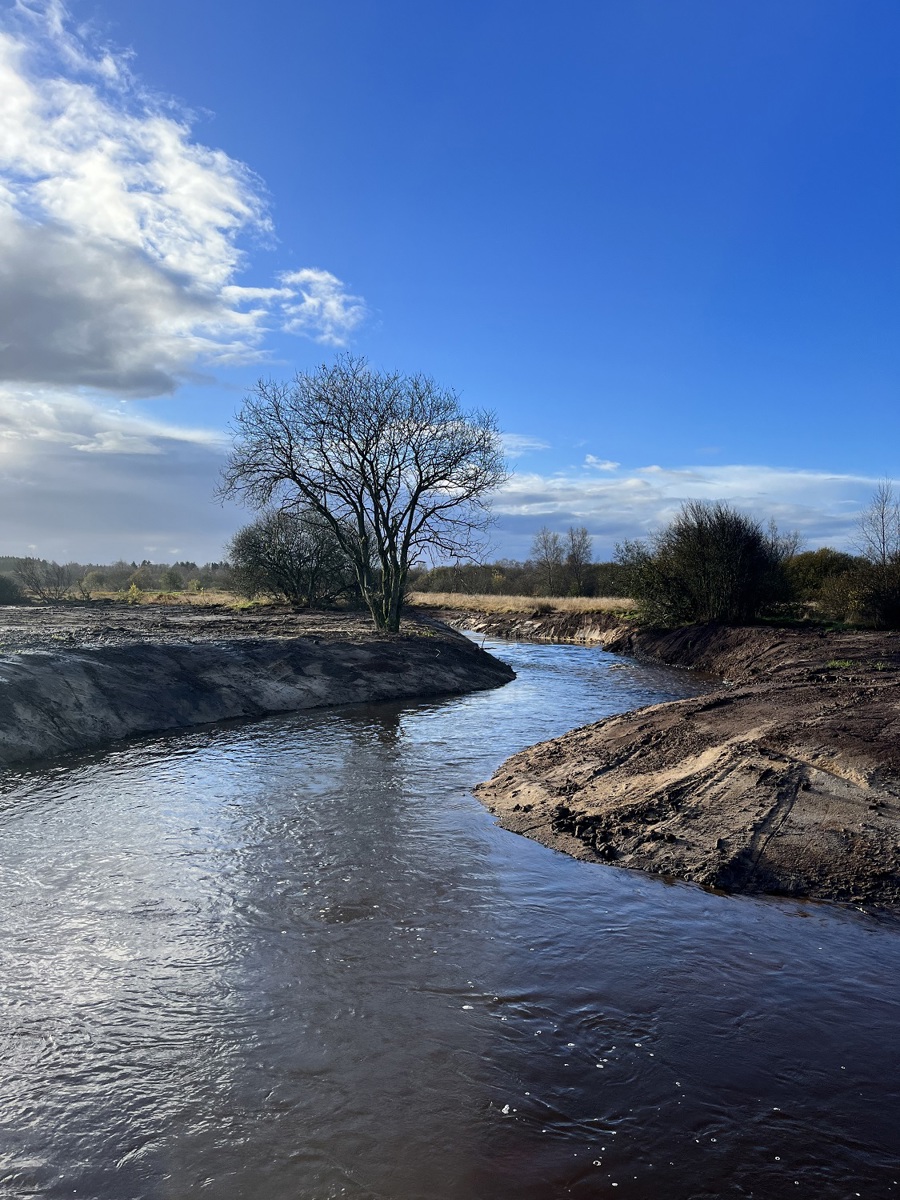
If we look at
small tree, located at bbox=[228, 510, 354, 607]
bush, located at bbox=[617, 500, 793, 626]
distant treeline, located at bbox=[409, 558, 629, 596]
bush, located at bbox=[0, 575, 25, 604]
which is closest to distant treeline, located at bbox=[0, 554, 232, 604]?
bush, located at bbox=[0, 575, 25, 604]

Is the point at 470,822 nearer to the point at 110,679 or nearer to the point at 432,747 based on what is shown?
the point at 432,747

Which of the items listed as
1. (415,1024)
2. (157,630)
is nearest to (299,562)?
(157,630)

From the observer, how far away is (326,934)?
21.0 ft

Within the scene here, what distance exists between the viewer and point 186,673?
703 inches

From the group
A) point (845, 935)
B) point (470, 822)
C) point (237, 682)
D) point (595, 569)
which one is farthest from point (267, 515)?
point (845, 935)

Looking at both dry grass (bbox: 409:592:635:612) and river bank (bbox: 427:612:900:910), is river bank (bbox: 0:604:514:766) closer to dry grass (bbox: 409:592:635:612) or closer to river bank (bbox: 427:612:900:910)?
river bank (bbox: 427:612:900:910)

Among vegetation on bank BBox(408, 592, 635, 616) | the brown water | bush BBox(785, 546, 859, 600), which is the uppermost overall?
bush BBox(785, 546, 859, 600)

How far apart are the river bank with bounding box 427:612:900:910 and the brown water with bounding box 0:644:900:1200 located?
512 mm

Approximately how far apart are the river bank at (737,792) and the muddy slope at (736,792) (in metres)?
0.02

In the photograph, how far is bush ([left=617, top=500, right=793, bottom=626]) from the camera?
3309cm

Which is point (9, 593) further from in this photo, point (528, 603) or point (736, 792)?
point (736, 792)

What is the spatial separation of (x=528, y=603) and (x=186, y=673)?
35.7 m

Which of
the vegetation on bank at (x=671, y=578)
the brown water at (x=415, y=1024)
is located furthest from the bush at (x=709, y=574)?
the brown water at (x=415, y=1024)

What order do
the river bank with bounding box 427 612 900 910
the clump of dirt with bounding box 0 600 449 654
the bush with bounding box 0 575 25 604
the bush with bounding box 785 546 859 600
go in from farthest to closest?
the bush with bounding box 0 575 25 604
the bush with bounding box 785 546 859 600
the clump of dirt with bounding box 0 600 449 654
the river bank with bounding box 427 612 900 910
